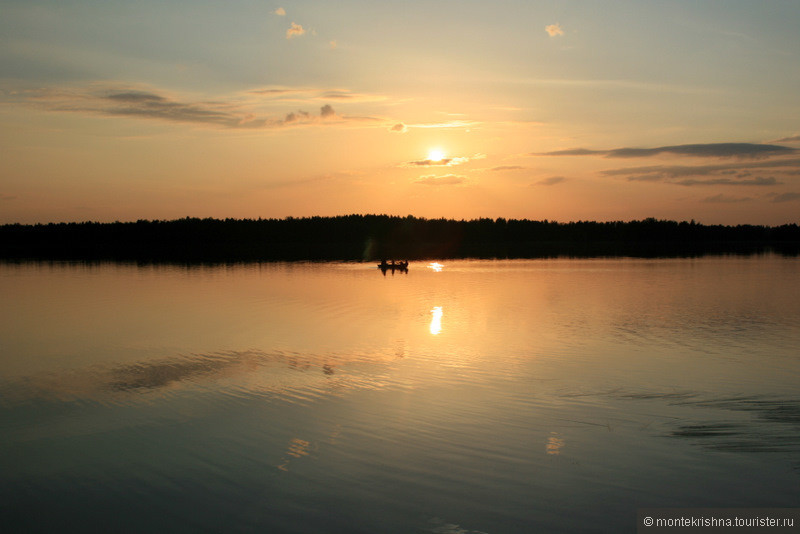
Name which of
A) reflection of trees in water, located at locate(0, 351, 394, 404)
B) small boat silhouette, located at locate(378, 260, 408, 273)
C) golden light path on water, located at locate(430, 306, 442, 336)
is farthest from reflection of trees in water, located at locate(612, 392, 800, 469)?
small boat silhouette, located at locate(378, 260, 408, 273)

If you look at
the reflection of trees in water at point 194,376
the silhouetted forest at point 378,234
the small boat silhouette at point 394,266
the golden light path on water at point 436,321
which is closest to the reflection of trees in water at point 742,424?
the reflection of trees in water at point 194,376

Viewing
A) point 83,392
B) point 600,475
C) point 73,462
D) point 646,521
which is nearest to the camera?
point 646,521

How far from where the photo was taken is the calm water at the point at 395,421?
6.93 m


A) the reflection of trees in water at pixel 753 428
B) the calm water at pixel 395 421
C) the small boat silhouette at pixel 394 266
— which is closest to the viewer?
the calm water at pixel 395 421

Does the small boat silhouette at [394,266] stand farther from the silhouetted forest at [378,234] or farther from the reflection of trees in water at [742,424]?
the silhouetted forest at [378,234]

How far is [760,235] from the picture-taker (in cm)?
15650

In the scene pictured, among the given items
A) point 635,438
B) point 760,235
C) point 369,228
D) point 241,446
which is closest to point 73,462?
point 241,446

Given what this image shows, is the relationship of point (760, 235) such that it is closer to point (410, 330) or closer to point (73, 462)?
point (410, 330)

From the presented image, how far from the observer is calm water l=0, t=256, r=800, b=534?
273 inches

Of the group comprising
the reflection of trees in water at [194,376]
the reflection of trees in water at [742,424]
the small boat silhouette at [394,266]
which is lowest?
the reflection of trees in water at [194,376]

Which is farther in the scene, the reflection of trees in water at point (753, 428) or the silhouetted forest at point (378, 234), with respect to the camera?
the silhouetted forest at point (378, 234)

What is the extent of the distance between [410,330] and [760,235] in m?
164

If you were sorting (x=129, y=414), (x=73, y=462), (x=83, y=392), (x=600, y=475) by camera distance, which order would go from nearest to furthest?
(x=600, y=475) → (x=73, y=462) → (x=129, y=414) → (x=83, y=392)

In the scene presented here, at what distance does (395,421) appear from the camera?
9.85m
